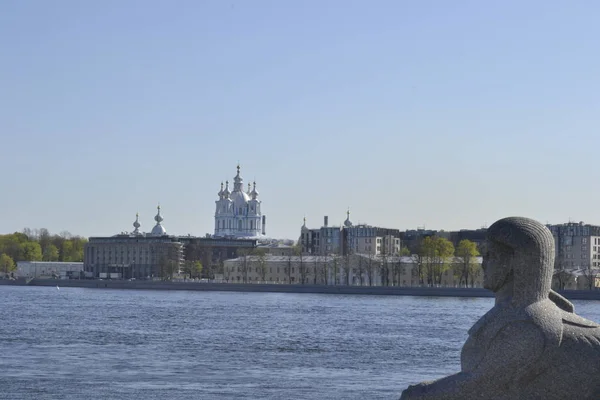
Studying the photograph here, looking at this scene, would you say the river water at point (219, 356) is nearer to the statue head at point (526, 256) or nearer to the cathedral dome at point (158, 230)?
the statue head at point (526, 256)

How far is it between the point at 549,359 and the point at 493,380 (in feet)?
0.96

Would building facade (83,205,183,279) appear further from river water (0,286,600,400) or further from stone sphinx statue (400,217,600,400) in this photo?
stone sphinx statue (400,217,600,400)

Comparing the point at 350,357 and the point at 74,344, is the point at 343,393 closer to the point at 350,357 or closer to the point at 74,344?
the point at 350,357

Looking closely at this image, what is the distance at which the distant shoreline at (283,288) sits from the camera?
332ft

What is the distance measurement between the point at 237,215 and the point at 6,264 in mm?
33851

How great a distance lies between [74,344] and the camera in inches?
1464

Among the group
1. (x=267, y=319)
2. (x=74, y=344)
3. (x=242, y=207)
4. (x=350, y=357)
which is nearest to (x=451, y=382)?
(x=350, y=357)

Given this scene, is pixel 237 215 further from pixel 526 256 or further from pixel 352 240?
pixel 526 256

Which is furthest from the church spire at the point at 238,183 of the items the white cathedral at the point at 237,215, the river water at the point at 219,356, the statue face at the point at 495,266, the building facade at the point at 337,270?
the statue face at the point at 495,266

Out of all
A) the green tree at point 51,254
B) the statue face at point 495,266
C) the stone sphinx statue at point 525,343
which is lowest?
the stone sphinx statue at point 525,343

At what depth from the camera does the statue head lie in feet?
21.7

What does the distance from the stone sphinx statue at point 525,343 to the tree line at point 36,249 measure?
151 m

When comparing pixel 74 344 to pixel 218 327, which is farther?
pixel 218 327

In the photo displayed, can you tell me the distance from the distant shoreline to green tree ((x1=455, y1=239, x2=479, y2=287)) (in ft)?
13.9
